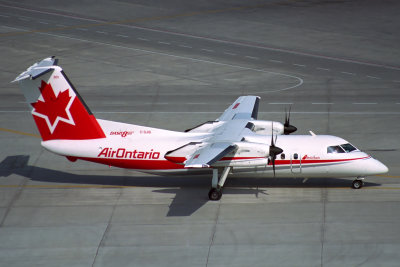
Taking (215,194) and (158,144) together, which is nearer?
(215,194)

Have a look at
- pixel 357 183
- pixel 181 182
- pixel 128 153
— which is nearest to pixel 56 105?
pixel 128 153

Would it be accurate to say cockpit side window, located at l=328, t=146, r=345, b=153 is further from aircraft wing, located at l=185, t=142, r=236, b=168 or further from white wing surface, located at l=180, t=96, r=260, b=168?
aircraft wing, located at l=185, t=142, r=236, b=168

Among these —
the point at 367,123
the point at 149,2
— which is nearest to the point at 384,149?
the point at 367,123

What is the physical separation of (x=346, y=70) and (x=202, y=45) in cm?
1467

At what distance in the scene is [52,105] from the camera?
34812 millimetres

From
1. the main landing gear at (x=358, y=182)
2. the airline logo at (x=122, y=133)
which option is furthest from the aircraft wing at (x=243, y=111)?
the main landing gear at (x=358, y=182)

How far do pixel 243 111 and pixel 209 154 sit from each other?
8.33 m

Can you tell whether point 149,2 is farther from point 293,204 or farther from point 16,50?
point 293,204

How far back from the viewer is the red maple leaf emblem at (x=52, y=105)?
34562mm

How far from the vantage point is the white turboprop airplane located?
34062mm

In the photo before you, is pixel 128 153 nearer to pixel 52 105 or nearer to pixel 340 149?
pixel 52 105

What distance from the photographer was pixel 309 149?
34469 mm

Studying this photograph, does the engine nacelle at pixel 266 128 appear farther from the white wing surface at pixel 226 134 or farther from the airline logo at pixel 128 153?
the airline logo at pixel 128 153

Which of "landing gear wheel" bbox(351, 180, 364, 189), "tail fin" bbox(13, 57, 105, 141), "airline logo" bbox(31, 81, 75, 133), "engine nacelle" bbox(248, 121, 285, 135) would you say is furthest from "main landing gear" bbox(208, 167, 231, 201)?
"airline logo" bbox(31, 81, 75, 133)
